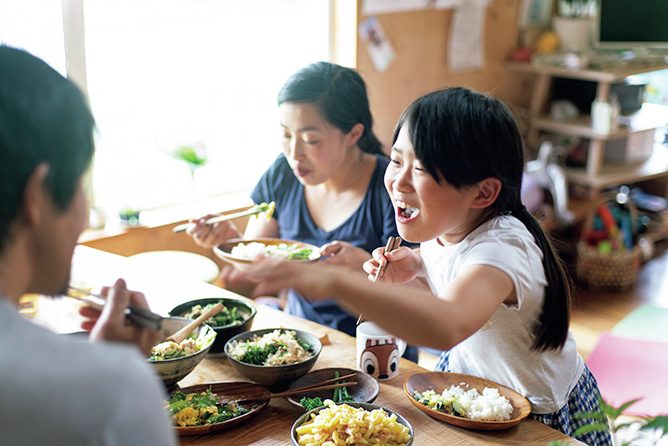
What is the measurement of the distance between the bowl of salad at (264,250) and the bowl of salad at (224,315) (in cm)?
17

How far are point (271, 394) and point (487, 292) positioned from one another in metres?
0.50

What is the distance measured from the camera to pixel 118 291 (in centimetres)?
112

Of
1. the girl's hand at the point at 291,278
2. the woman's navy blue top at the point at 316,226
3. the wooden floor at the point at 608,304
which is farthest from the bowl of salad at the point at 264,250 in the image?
the wooden floor at the point at 608,304

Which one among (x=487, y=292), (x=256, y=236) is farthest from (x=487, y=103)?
(x=256, y=236)

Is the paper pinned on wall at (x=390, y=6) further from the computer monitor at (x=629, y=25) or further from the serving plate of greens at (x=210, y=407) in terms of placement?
the serving plate of greens at (x=210, y=407)

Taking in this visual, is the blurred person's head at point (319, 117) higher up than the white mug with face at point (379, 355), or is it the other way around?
the blurred person's head at point (319, 117)

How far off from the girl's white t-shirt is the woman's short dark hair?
0.79 metres

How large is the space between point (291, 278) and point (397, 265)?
0.71 metres

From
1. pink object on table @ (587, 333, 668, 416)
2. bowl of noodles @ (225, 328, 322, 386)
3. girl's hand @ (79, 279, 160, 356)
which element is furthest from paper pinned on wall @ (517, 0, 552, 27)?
girl's hand @ (79, 279, 160, 356)

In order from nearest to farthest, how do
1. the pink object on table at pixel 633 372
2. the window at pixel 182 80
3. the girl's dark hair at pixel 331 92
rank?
the girl's dark hair at pixel 331 92 < the pink object on table at pixel 633 372 < the window at pixel 182 80

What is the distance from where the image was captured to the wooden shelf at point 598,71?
14.1 ft

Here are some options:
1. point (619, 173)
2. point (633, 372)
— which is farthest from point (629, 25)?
point (633, 372)

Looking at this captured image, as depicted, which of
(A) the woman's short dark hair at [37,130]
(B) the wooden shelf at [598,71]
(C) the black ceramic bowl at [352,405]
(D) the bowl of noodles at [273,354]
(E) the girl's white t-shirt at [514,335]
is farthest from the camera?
(B) the wooden shelf at [598,71]

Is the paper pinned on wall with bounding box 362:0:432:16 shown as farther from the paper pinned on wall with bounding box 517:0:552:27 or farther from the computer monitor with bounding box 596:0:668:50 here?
the computer monitor with bounding box 596:0:668:50
